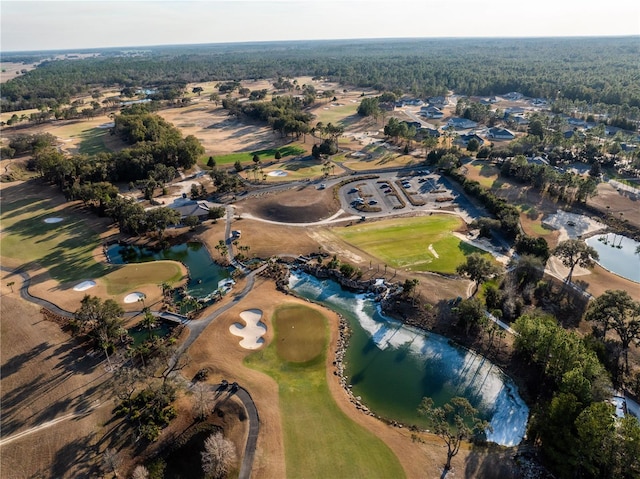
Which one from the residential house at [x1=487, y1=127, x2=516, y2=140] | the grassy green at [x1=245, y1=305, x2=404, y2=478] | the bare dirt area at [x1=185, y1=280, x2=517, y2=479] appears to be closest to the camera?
the grassy green at [x1=245, y1=305, x2=404, y2=478]

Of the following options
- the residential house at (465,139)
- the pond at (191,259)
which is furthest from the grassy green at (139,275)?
the residential house at (465,139)

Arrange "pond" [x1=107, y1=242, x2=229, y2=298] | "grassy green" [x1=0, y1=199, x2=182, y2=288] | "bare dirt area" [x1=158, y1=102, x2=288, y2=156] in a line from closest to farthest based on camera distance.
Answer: "pond" [x1=107, y1=242, x2=229, y2=298] → "grassy green" [x1=0, y1=199, x2=182, y2=288] → "bare dirt area" [x1=158, y1=102, x2=288, y2=156]

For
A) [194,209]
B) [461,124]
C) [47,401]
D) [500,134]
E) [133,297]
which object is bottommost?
[461,124]

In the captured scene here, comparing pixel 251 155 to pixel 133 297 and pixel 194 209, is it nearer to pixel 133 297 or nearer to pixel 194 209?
pixel 194 209

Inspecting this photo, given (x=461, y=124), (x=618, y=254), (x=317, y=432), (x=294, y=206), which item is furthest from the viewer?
(x=461, y=124)

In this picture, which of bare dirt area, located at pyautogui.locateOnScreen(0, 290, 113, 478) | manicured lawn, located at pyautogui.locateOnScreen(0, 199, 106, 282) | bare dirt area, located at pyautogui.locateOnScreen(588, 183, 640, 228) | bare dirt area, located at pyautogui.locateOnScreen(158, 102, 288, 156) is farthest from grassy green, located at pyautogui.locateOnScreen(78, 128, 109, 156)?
bare dirt area, located at pyautogui.locateOnScreen(588, 183, 640, 228)

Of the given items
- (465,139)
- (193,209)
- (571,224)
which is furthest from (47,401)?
(465,139)

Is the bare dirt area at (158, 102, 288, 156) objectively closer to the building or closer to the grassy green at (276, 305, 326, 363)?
the building
